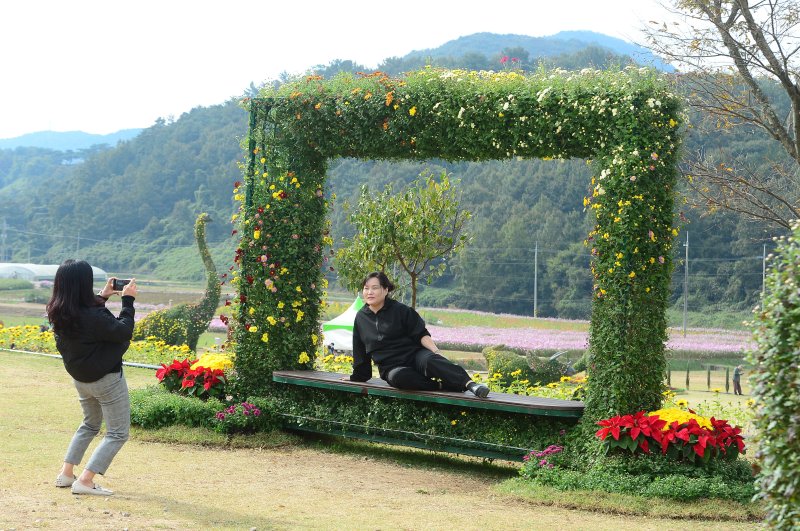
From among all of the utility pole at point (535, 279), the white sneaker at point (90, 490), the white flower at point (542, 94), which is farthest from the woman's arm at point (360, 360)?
the utility pole at point (535, 279)

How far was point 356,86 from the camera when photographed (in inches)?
328

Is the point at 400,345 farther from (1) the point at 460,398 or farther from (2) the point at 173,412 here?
(2) the point at 173,412

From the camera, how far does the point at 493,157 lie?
7.95 m

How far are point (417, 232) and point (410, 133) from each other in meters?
4.44

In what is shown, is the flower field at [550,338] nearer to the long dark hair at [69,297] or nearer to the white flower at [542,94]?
the white flower at [542,94]

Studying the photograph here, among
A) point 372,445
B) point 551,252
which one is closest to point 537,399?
point 372,445

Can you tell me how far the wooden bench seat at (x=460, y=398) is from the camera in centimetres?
712

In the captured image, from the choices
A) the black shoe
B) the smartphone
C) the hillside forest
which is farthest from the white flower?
the hillside forest

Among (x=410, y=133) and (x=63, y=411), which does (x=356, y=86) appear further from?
(x=63, y=411)

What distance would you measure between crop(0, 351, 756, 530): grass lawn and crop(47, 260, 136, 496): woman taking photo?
0.30 metres

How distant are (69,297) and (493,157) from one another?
12.5 feet

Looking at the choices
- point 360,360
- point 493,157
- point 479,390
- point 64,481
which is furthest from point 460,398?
point 64,481

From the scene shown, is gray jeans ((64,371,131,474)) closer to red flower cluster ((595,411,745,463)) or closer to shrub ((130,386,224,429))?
shrub ((130,386,224,429))

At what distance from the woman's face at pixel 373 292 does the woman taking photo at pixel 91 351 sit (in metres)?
2.27
